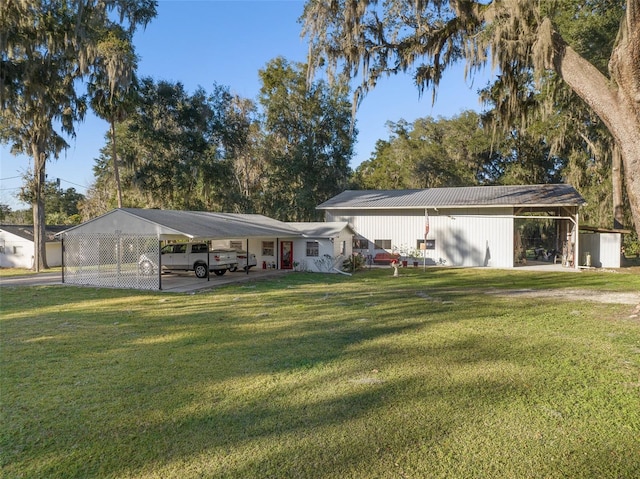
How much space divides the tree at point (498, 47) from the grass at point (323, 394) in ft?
14.4

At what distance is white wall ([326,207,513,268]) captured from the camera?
71.1 ft

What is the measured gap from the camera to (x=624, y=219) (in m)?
25.0

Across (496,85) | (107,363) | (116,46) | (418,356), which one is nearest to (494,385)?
(418,356)

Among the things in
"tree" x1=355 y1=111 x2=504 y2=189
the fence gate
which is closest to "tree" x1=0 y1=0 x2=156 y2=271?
the fence gate

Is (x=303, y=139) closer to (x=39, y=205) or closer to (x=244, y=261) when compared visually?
(x=244, y=261)

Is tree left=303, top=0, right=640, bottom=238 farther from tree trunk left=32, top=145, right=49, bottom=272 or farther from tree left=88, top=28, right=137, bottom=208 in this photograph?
tree trunk left=32, top=145, right=49, bottom=272

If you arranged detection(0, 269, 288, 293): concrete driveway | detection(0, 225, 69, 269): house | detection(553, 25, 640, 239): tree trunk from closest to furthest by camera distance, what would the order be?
detection(553, 25, 640, 239): tree trunk → detection(0, 269, 288, 293): concrete driveway → detection(0, 225, 69, 269): house

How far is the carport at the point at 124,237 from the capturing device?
567 inches

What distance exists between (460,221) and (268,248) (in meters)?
10.3

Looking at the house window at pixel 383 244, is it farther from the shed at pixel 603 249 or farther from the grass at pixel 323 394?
the grass at pixel 323 394

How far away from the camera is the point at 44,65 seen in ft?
57.4

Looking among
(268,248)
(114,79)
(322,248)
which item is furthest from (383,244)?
(114,79)

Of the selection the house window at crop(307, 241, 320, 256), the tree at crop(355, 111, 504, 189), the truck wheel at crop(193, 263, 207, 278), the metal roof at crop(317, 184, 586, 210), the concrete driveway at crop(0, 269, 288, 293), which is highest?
the tree at crop(355, 111, 504, 189)

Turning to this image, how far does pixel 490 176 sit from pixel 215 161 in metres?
22.7
